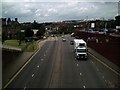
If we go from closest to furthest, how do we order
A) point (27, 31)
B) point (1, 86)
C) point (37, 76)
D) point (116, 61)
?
point (1, 86) → point (37, 76) → point (116, 61) → point (27, 31)

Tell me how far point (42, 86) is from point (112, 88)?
6.19m

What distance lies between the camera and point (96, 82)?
29.1 metres

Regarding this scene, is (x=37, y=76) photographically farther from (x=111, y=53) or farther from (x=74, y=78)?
(x=111, y=53)

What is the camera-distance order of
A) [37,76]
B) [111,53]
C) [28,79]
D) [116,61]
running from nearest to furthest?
[28,79] < [37,76] < [116,61] < [111,53]

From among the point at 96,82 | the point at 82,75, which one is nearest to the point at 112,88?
the point at 96,82

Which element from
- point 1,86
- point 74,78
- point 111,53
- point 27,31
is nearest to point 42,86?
point 1,86

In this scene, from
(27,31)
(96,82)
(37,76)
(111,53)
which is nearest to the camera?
(96,82)

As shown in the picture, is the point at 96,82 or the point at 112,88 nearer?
the point at 112,88

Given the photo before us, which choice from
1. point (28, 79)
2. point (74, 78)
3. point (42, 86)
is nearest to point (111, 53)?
point (74, 78)

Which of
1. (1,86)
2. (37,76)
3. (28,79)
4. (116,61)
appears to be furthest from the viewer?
(116,61)

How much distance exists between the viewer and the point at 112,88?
84.2 ft

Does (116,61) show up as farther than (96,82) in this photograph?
Yes

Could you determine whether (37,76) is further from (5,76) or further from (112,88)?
(112,88)

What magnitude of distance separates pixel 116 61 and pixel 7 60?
14.6 metres
